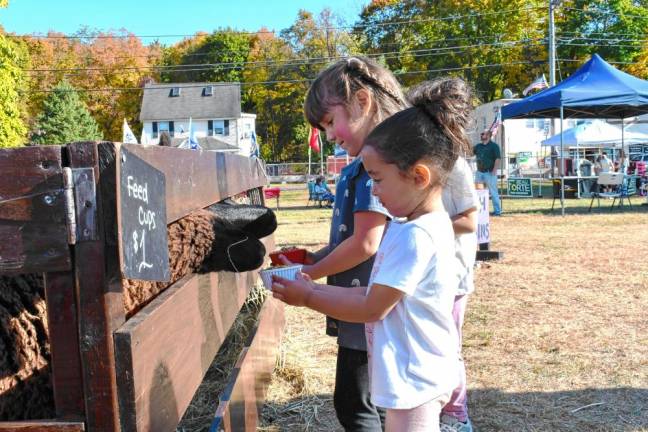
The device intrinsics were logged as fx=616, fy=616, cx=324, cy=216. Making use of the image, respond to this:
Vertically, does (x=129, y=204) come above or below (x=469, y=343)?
above

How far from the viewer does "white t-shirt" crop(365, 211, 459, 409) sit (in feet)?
5.96

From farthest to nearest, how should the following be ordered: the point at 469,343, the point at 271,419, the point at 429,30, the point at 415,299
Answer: the point at 429,30, the point at 469,343, the point at 271,419, the point at 415,299

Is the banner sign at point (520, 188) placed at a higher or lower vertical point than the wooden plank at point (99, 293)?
lower

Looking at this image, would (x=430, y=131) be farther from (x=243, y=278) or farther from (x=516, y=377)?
(x=516, y=377)

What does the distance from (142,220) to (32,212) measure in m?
0.26

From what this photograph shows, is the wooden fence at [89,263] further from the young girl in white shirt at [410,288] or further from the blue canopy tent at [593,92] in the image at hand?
the blue canopy tent at [593,92]

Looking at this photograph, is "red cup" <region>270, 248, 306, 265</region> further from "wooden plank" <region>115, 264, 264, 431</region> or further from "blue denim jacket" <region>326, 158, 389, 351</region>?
"wooden plank" <region>115, 264, 264, 431</region>

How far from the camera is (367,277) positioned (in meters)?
2.47

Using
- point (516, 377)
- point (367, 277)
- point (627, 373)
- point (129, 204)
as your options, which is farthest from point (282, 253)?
point (627, 373)

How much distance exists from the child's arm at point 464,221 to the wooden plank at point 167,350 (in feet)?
4.09

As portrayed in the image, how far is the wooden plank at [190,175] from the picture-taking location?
6.20 feet

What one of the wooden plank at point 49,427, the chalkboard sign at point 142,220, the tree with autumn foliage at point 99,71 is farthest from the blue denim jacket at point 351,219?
the tree with autumn foliage at point 99,71

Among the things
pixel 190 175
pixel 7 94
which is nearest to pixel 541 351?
pixel 190 175

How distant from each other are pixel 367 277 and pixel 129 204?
3.97 feet
